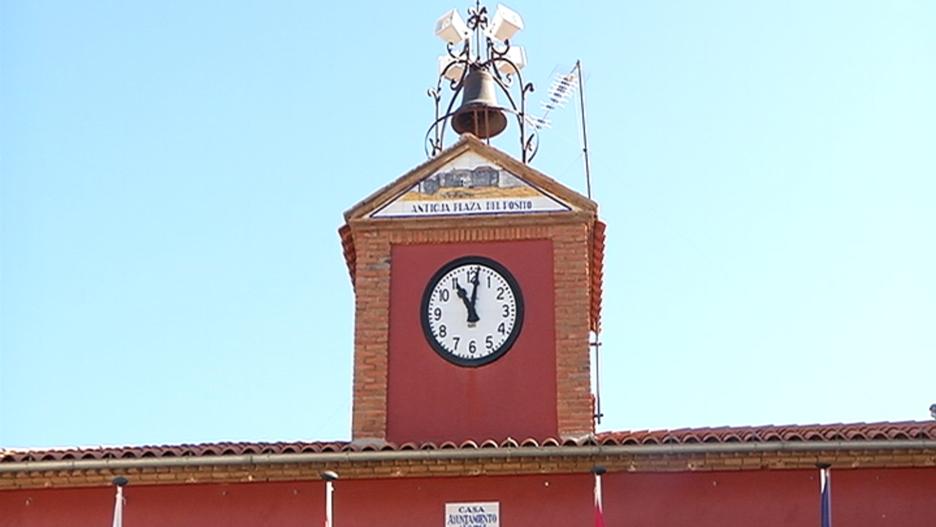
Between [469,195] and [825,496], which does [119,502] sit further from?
[825,496]

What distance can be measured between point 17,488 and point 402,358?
403cm

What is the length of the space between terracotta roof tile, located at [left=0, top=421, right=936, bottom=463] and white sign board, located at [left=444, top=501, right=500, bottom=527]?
557mm

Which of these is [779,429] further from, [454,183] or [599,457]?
[454,183]

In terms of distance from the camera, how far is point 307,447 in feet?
48.7

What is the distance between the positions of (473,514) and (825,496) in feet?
10.5

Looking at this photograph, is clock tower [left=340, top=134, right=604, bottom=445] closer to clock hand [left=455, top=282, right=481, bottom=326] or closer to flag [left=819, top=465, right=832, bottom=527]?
clock hand [left=455, top=282, right=481, bottom=326]

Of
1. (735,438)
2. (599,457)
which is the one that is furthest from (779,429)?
(599,457)

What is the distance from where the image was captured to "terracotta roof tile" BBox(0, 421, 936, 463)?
14.5m

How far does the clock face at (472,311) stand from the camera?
658 inches

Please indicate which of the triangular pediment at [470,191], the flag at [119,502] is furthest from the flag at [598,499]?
the flag at [119,502]

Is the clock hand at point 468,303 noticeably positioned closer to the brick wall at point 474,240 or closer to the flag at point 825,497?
the brick wall at point 474,240

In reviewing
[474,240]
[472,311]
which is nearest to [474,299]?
[472,311]

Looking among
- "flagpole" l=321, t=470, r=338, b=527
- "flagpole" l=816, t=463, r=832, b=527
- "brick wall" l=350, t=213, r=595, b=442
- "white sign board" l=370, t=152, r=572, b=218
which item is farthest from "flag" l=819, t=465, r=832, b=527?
"white sign board" l=370, t=152, r=572, b=218

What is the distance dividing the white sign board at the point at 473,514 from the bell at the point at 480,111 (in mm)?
5491
